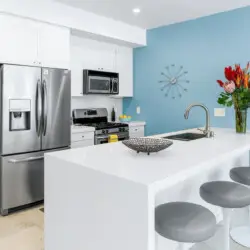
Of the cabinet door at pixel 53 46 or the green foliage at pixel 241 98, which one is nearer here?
the green foliage at pixel 241 98

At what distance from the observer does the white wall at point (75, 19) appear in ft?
9.93

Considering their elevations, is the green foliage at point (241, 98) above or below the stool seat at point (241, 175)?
above

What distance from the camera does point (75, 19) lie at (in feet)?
11.7

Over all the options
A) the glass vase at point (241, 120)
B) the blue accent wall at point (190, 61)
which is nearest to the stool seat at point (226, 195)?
the glass vase at point (241, 120)

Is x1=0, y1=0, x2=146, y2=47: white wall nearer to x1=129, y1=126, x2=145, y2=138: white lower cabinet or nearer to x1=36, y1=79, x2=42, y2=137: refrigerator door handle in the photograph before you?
x1=36, y1=79, x2=42, y2=137: refrigerator door handle

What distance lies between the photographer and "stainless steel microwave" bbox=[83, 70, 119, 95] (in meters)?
4.09

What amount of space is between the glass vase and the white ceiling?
1439 millimetres

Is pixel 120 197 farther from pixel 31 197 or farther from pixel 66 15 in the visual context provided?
pixel 66 15

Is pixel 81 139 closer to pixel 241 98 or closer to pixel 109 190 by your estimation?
pixel 241 98

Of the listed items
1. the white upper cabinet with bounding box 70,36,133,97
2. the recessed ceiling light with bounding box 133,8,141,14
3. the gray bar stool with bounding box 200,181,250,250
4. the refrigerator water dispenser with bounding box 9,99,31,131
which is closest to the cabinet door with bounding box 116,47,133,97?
the white upper cabinet with bounding box 70,36,133,97

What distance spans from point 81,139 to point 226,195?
2.30m

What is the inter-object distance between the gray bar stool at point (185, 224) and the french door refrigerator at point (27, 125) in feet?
6.68

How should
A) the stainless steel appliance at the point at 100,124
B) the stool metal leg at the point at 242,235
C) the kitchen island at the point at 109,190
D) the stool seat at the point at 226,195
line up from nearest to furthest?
1. the kitchen island at the point at 109,190
2. the stool seat at the point at 226,195
3. the stool metal leg at the point at 242,235
4. the stainless steel appliance at the point at 100,124

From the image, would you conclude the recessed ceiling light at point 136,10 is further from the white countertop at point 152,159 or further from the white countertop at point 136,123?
the white countertop at point 152,159
